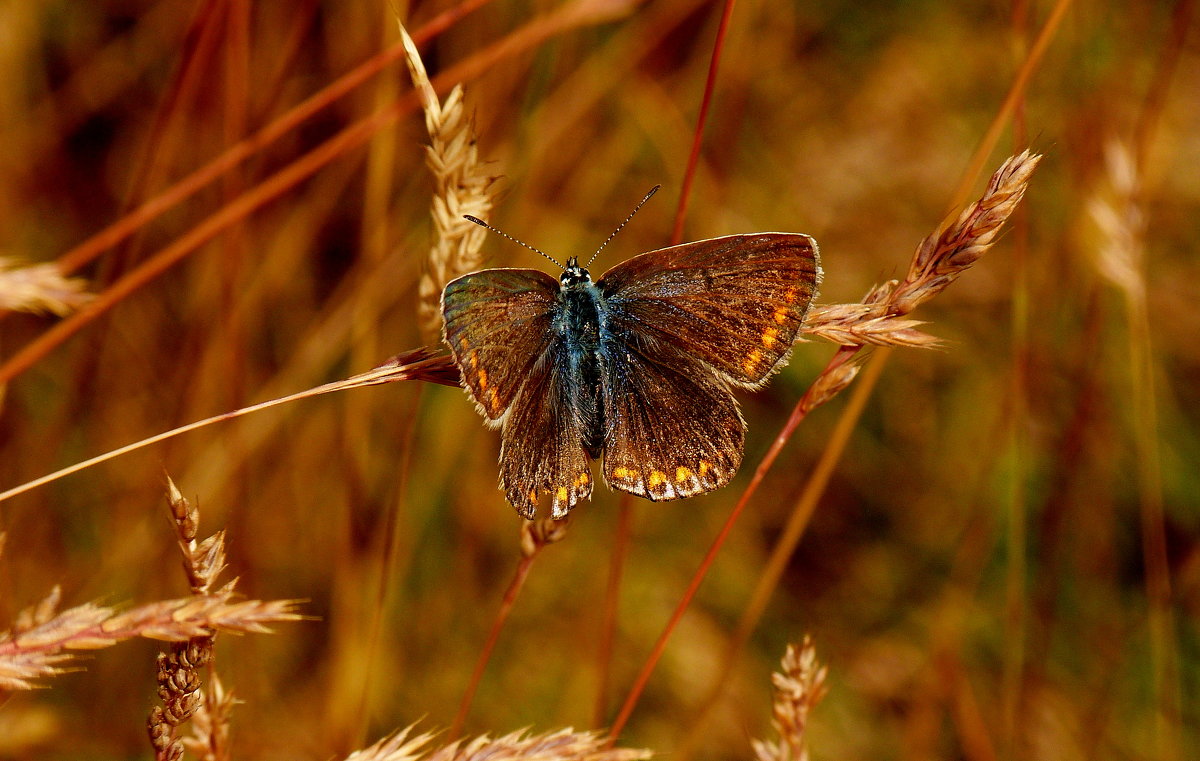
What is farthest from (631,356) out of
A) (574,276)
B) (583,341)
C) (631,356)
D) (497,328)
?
(497,328)

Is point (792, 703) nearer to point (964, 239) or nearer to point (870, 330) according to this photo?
point (870, 330)

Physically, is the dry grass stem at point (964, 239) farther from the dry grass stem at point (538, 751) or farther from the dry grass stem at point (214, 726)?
the dry grass stem at point (214, 726)

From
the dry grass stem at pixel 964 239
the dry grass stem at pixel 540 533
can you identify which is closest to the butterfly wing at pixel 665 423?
the dry grass stem at pixel 540 533

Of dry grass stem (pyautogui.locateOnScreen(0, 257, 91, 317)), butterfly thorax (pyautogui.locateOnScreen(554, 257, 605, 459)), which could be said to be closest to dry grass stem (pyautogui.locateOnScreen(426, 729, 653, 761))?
butterfly thorax (pyautogui.locateOnScreen(554, 257, 605, 459))

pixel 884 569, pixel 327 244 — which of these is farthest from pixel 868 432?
pixel 327 244

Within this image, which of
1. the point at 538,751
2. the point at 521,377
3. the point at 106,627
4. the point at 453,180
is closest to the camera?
the point at 106,627
